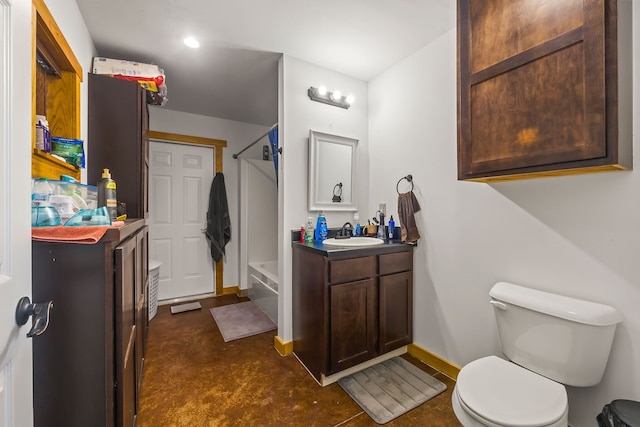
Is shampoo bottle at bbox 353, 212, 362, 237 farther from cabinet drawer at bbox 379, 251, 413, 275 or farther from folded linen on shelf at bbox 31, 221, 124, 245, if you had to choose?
folded linen on shelf at bbox 31, 221, 124, 245

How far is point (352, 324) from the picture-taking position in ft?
5.98

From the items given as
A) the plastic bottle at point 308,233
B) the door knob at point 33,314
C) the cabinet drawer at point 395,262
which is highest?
the plastic bottle at point 308,233

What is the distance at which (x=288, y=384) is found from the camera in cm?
180

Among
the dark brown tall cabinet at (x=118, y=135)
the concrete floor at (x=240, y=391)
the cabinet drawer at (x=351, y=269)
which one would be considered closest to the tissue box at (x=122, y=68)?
the dark brown tall cabinet at (x=118, y=135)

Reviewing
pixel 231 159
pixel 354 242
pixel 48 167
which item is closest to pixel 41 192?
pixel 48 167

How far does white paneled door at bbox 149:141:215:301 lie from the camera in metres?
3.19

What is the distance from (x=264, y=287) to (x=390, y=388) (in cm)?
157

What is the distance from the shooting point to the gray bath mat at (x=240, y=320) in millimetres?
2478

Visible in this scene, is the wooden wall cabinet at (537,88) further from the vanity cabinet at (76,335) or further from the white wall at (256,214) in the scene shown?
the white wall at (256,214)

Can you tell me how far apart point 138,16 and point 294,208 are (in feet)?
5.22

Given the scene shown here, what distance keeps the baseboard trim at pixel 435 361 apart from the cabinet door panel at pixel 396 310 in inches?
3.5

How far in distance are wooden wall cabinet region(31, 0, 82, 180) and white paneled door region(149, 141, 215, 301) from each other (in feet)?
5.62

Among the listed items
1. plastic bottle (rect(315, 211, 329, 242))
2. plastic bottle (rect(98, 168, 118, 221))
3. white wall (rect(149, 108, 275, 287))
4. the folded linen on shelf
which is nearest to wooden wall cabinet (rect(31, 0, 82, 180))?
plastic bottle (rect(98, 168, 118, 221))

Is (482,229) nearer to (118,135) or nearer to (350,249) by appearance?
(350,249)
